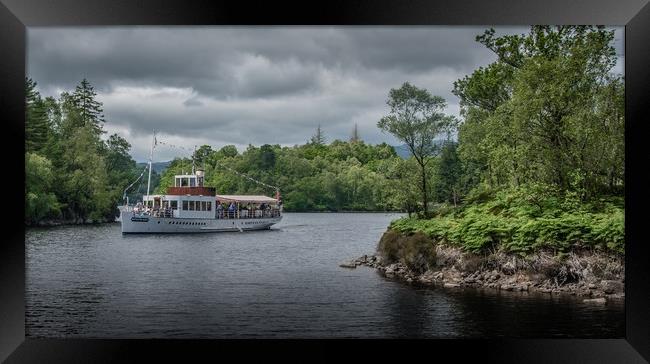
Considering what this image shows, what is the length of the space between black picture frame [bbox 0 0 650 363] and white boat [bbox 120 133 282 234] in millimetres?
10981

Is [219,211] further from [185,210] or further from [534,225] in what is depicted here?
[534,225]

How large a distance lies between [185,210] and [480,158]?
825 cm

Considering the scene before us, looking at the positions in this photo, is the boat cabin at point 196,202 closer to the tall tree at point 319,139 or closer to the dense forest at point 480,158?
the dense forest at point 480,158

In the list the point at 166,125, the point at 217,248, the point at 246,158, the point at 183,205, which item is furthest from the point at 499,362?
the point at 183,205

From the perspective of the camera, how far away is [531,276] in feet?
27.5

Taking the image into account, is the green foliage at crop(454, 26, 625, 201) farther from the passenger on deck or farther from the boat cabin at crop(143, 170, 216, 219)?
the passenger on deck

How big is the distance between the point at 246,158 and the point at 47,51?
4387 millimetres

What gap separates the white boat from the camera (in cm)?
1580

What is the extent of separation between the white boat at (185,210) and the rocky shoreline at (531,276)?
6674 mm

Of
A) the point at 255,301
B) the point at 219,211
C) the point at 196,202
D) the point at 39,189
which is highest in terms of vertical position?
the point at 39,189

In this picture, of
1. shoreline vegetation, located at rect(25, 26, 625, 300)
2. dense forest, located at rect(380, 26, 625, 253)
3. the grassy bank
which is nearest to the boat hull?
shoreline vegetation, located at rect(25, 26, 625, 300)
